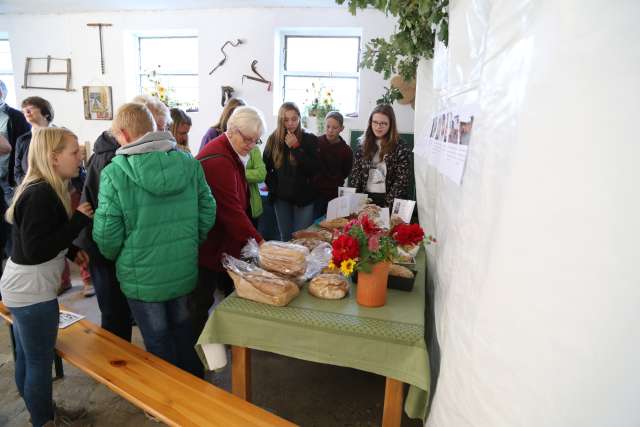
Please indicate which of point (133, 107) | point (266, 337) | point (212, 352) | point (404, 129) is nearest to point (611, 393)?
point (266, 337)

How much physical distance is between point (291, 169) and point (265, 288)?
1647 mm

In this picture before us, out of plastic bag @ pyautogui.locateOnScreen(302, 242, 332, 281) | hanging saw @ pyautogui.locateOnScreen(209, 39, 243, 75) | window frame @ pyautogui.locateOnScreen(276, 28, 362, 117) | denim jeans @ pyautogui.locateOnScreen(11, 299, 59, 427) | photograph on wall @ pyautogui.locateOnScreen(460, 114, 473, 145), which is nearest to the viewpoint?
photograph on wall @ pyautogui.locateOnScreen(460, 114, 473, 145)

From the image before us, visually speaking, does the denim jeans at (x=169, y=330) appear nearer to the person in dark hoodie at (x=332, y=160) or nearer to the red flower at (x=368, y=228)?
the red flower at (x=368, y=228)

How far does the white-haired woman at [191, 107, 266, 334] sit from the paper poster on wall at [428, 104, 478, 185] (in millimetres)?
838

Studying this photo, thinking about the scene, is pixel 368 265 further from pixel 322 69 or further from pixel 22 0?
pixel 22 0

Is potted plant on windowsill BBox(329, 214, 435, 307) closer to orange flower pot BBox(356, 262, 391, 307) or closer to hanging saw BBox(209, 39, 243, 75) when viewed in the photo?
orange flower pot BBox(356, 262, 391, 307)

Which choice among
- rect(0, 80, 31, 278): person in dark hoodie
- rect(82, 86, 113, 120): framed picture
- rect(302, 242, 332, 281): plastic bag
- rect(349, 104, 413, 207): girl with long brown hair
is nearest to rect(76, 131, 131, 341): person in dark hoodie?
rect(302, 242, 332, 281): plastic bag

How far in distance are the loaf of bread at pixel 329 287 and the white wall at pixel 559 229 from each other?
647 millimetres

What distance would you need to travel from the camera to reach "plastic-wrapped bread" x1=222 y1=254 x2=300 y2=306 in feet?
4.55

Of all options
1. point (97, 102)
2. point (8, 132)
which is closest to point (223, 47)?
point (97, 102)

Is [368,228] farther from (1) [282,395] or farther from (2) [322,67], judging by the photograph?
(2) [322,67]

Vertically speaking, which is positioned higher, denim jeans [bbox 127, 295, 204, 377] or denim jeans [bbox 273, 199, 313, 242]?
denim jeans [bbox 273, 199, 313, 242]

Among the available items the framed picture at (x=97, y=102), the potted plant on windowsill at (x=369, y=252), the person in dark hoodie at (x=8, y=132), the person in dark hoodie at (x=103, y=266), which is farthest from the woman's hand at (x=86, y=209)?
the framed picture at (x=97, y=102)

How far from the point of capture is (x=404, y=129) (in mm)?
4742
